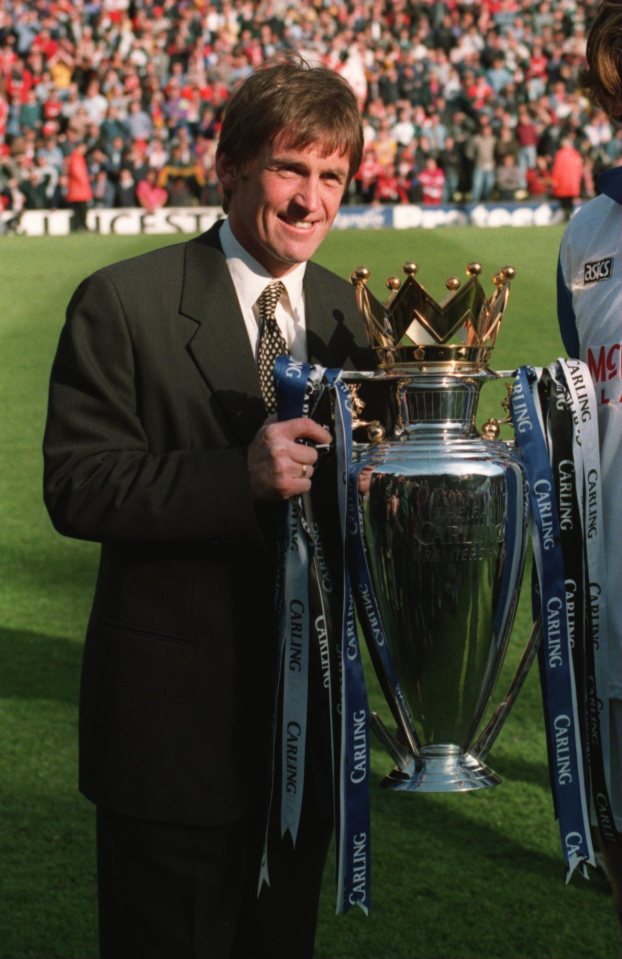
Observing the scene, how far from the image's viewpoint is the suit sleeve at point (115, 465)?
216 centimetres

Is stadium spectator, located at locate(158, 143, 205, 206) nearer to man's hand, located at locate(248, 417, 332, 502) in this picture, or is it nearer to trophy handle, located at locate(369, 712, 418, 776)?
trophy handle, located at locate(369, 712, 418, 776)

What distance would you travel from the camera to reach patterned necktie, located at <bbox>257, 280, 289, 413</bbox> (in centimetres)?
230

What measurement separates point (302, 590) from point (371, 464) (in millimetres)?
211

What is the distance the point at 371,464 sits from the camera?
7.25 ft

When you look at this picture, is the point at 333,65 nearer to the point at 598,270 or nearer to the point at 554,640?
the point at 598,270

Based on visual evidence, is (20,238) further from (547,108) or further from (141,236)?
(547,108)

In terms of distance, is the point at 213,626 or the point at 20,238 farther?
the point at 20,238

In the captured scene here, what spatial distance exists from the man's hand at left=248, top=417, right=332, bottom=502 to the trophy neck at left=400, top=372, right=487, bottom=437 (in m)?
0.19

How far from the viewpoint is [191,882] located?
2.27m

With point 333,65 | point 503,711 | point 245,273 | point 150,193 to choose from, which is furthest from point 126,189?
point 503,711

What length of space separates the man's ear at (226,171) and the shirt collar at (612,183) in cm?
55

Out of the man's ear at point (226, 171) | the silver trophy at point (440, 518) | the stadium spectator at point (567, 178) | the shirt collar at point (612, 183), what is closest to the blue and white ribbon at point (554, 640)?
the silver trophy at point (440, 518)

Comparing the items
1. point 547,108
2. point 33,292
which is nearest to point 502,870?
point 33,292

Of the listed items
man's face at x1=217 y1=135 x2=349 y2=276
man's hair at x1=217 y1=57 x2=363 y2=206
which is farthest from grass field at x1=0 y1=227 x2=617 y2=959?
man's hair at x1=217 y1=57 x2=363 y2=206
